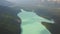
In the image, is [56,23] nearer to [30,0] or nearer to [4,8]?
[30,0]

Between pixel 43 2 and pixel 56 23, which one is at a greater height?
pixel 43 2

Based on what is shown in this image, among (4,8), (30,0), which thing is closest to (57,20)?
(30,0)

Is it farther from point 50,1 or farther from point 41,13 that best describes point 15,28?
point 50,1

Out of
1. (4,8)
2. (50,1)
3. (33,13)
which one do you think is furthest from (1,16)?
(50,1)

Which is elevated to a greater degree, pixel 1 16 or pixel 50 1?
pixel 50 1

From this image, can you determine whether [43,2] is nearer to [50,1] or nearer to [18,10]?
[50,1]
